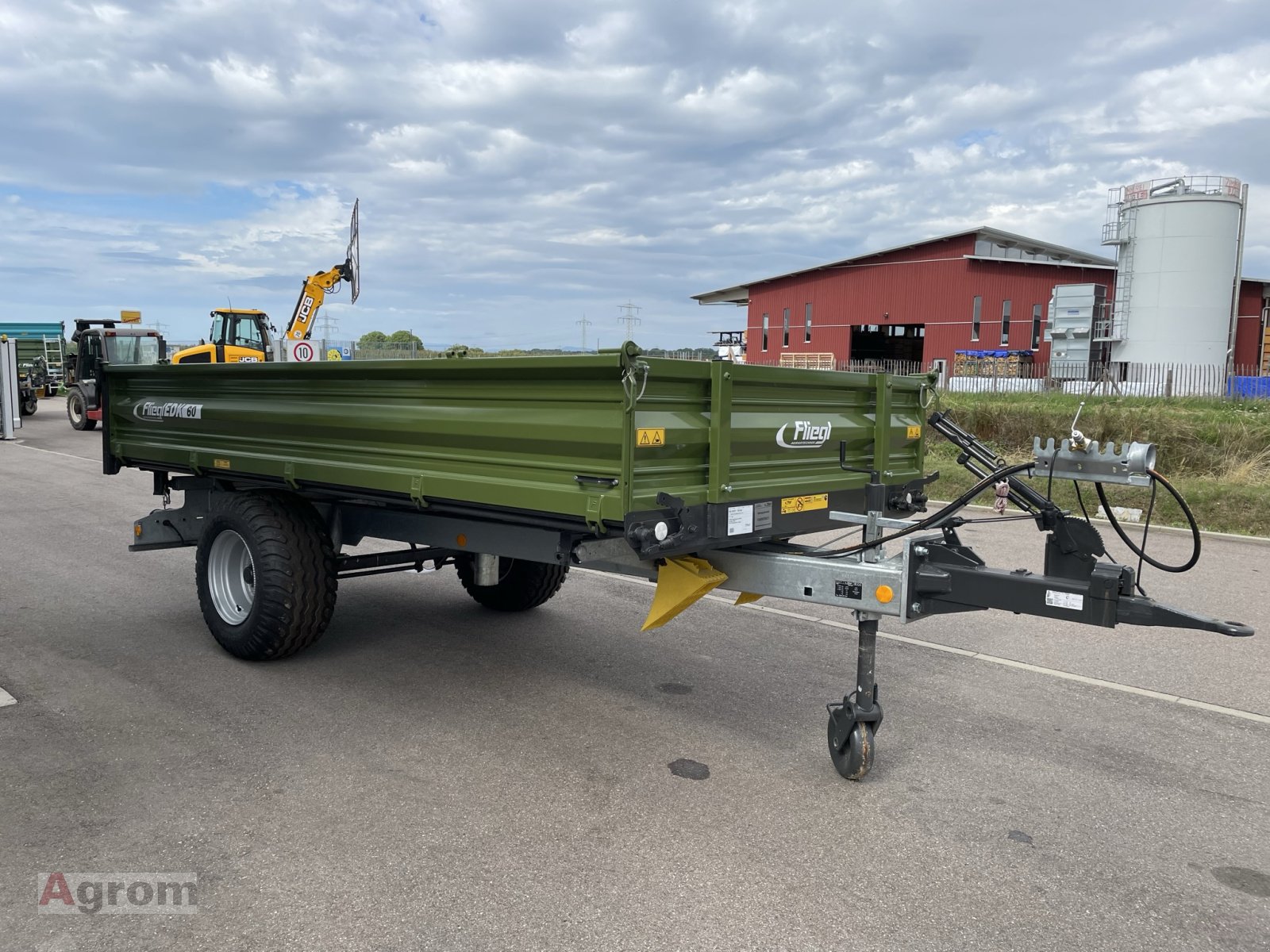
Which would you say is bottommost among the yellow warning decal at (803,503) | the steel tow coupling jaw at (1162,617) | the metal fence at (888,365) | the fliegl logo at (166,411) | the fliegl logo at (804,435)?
the steel tow coupling jaw at (1162,617)

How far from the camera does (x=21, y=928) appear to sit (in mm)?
3021

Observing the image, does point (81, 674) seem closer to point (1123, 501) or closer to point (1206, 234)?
point (1123, 501)

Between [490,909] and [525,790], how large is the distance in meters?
0.90

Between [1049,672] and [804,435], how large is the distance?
99.6 inches

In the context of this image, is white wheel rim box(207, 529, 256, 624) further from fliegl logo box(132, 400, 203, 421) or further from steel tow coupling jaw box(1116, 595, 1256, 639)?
steel tow coupling jaw box(1116, 595, 1256, 639)

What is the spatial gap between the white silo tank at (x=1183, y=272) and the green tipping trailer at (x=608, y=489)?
89.8 ft

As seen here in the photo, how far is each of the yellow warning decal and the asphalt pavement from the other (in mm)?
1128

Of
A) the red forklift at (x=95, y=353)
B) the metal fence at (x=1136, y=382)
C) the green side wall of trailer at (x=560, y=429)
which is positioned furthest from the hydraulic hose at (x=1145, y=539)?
the red forklift at (x=95, y=353)

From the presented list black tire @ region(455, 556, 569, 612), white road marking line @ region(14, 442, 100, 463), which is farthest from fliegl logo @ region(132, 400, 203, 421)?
white road marking line @ region(14, 442, 100, 463)

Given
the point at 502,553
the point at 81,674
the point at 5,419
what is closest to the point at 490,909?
the point at 502,553

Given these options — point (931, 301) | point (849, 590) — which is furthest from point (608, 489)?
point (931, 301)

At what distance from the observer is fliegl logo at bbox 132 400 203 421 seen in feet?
20.0

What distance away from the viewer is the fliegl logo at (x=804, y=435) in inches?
174

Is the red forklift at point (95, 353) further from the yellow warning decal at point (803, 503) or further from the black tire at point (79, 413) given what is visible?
the yellow warning decal at point (803, 503)
